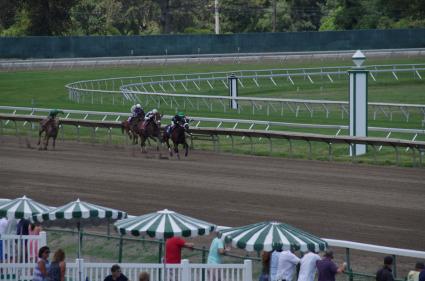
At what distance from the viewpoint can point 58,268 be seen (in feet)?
33.5

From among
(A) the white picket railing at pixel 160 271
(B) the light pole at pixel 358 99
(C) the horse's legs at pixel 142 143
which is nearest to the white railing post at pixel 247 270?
(A) the white picket railing at pixel 160 271

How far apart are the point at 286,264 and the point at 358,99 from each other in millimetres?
12050

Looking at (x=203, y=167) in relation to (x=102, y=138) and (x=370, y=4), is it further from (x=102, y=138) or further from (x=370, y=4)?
(x=370, y=4)

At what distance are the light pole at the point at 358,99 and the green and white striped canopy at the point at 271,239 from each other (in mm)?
11520

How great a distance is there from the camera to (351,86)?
22172 millimetres

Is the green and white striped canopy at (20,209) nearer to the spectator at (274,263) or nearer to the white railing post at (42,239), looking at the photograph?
the white railing post at (42,239)

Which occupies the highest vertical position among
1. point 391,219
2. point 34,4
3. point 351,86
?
point 34,4

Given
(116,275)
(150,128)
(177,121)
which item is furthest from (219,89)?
(116,275)

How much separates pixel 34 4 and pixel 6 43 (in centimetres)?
1226

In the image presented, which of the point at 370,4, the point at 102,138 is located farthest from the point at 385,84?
the point at 370,4

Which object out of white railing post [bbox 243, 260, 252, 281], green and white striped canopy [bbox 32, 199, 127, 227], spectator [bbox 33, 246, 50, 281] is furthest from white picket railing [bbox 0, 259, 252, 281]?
green and white striped canopy [bbox 32, 199, 127, 227]

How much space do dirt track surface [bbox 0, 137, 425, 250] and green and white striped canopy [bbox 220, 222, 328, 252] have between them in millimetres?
2939

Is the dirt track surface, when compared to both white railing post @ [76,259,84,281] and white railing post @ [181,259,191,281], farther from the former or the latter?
white railing post @ [76,259,84,281]

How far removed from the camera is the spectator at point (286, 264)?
10.3 m
